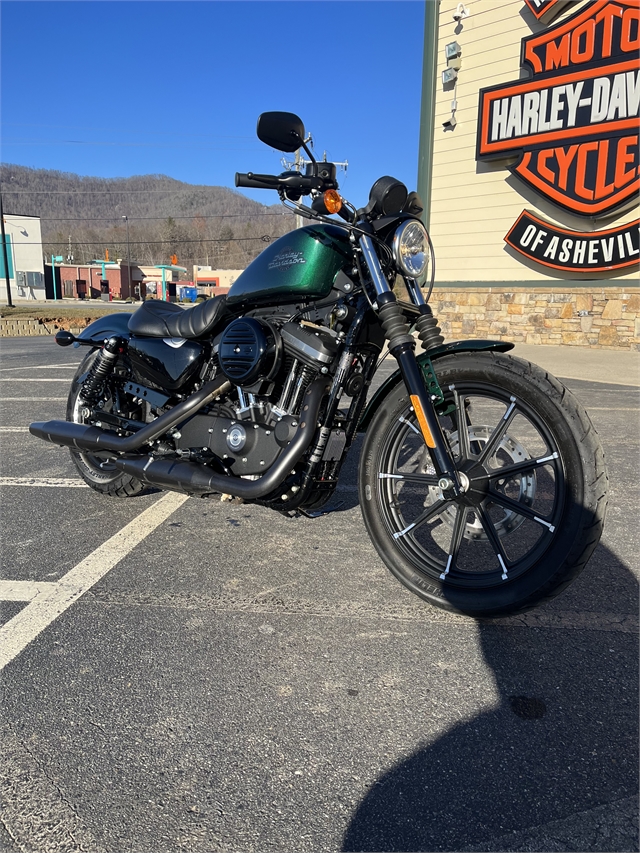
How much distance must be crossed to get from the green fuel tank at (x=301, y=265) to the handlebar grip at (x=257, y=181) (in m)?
0.27

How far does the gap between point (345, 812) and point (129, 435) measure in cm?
240

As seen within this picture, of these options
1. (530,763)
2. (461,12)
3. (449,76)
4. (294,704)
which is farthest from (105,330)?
(461,12)

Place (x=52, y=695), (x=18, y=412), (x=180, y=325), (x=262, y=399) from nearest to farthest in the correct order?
(x=52, y=695)
(x=262, y=399)
(x=180, y=325)
(x=18, y=412)

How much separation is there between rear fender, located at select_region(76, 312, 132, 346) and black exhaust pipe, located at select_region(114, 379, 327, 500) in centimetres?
100

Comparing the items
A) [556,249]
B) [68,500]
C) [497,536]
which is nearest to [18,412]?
[68,500]

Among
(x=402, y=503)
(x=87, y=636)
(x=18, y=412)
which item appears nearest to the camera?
(x=87, y=636)

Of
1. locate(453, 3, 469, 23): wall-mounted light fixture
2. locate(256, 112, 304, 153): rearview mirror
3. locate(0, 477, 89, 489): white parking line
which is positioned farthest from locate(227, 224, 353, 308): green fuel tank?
locate(453, 3, 469, 23): wall-mounted light fixture

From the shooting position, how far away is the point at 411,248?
Result: 2557 mm

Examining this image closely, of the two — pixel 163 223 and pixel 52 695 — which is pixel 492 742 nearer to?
pixel 52 695

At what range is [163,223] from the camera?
130625 mm

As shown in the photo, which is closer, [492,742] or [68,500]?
[492,742]

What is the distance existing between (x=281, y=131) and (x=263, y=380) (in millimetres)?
1058

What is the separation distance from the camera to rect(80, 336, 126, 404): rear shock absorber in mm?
3590

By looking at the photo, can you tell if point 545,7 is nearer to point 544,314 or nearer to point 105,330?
point 544,314
